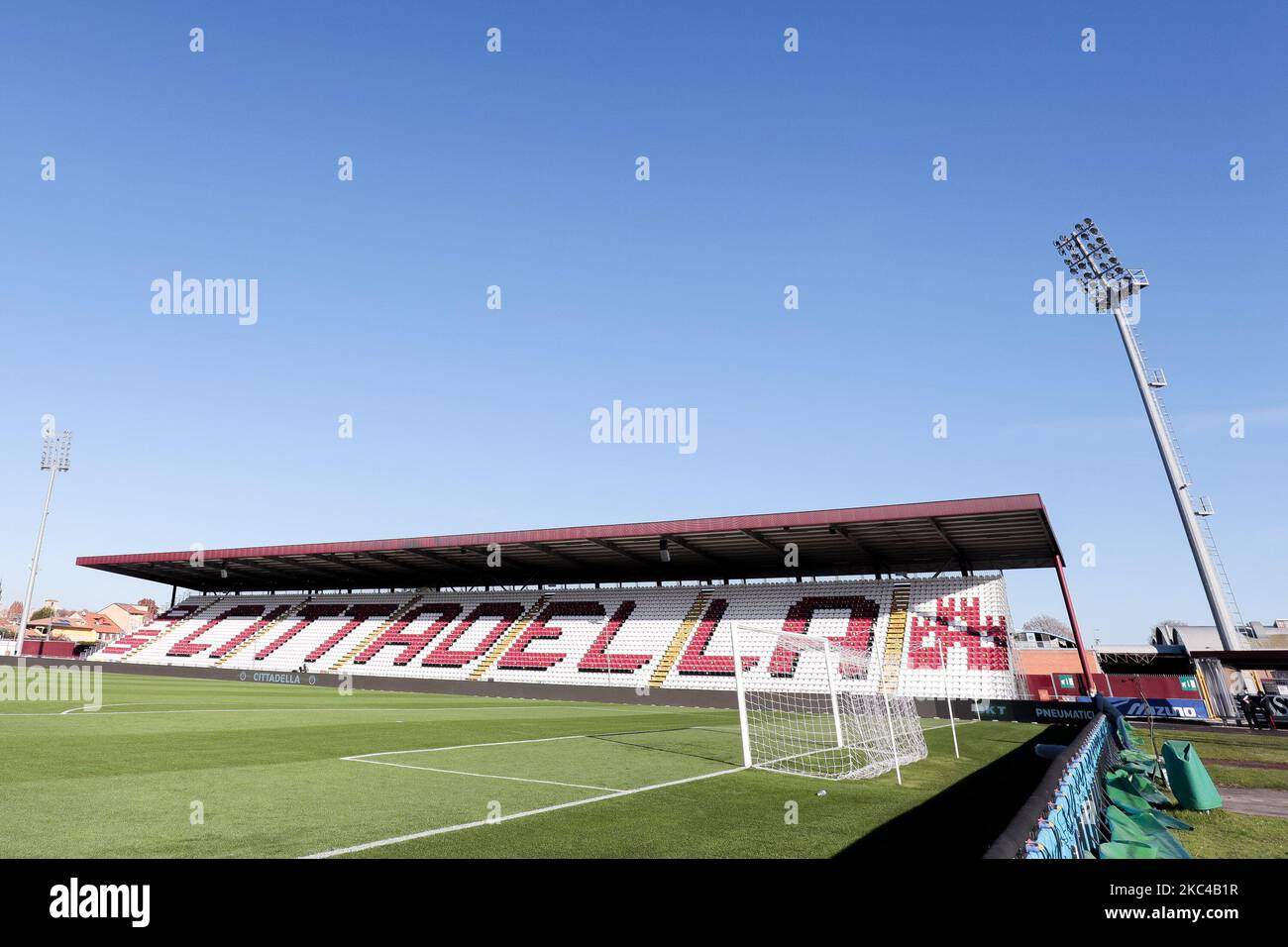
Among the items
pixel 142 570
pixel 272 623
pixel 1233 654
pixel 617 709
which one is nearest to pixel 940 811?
pixel 617 709

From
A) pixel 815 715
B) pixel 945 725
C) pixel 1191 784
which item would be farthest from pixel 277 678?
pixel 1191 784

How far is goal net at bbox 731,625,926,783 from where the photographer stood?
38.2 feet

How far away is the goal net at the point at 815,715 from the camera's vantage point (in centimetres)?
1163

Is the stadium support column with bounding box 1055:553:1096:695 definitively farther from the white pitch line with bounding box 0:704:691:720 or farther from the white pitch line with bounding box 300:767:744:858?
the white pitch line with bounding box 300:767:744:858

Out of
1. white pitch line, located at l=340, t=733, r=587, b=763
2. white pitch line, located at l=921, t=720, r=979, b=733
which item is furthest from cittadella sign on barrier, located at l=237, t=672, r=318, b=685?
white pitch line, located at l=921, t=720, r=979, b=733

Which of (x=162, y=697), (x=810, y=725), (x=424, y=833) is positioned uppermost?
(x=424, y=833)

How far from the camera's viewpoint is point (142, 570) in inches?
1827

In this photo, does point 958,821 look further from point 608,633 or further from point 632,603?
point 632,603

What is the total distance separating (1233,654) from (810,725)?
51.3 ft

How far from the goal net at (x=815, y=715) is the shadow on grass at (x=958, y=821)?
130 centimetres

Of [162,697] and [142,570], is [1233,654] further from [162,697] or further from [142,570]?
[142,570]

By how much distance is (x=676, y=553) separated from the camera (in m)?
34.5

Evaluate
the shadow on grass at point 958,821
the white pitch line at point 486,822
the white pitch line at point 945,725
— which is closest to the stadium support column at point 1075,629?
the white pitch line at point 945,725

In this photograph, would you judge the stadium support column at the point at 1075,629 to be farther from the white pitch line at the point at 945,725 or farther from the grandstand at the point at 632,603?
the white pitch line at the point at 945,725
